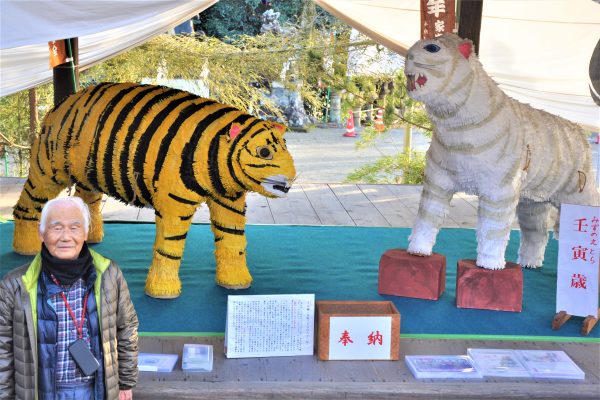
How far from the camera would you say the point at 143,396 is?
267 cm

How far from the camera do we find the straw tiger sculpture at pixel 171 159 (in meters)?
3.41

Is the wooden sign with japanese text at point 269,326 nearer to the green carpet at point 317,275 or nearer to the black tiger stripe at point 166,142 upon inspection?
the green carpet at point 317,275

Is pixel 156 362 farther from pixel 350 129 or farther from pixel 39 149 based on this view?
pixel 350 129

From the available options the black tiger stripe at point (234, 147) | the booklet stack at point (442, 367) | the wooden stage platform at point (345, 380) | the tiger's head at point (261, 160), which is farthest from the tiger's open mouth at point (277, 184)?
the booklet stack at point (442, 367)

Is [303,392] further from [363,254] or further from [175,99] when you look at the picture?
[363,254]

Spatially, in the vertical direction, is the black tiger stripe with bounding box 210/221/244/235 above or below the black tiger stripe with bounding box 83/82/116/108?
below

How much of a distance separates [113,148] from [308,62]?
257 inches

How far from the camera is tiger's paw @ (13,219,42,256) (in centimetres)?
424

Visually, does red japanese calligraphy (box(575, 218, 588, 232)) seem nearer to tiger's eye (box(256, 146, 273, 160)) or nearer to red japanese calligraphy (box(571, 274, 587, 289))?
red japanese calligraphy (box(571, 274, 587, 289))

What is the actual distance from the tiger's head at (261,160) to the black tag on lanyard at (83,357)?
145 centimetres

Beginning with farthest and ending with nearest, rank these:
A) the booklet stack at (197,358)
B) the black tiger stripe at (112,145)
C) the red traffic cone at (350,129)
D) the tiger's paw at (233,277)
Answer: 1. the red traffic cone at (350,129)
2. the tiger's paw at (233,277)
3. the black tiger stripe at (112,145)
4. the booklet stack at (197,358)

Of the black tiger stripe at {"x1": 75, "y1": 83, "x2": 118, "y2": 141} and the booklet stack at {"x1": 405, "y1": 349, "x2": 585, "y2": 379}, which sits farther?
the black tiger stripe at {"x1": 75, "y1": 83, "x2": 118, "y2": 141}

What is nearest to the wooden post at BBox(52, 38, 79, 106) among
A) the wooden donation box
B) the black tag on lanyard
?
the wooden donation box

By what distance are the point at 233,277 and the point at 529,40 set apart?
2640 mm
